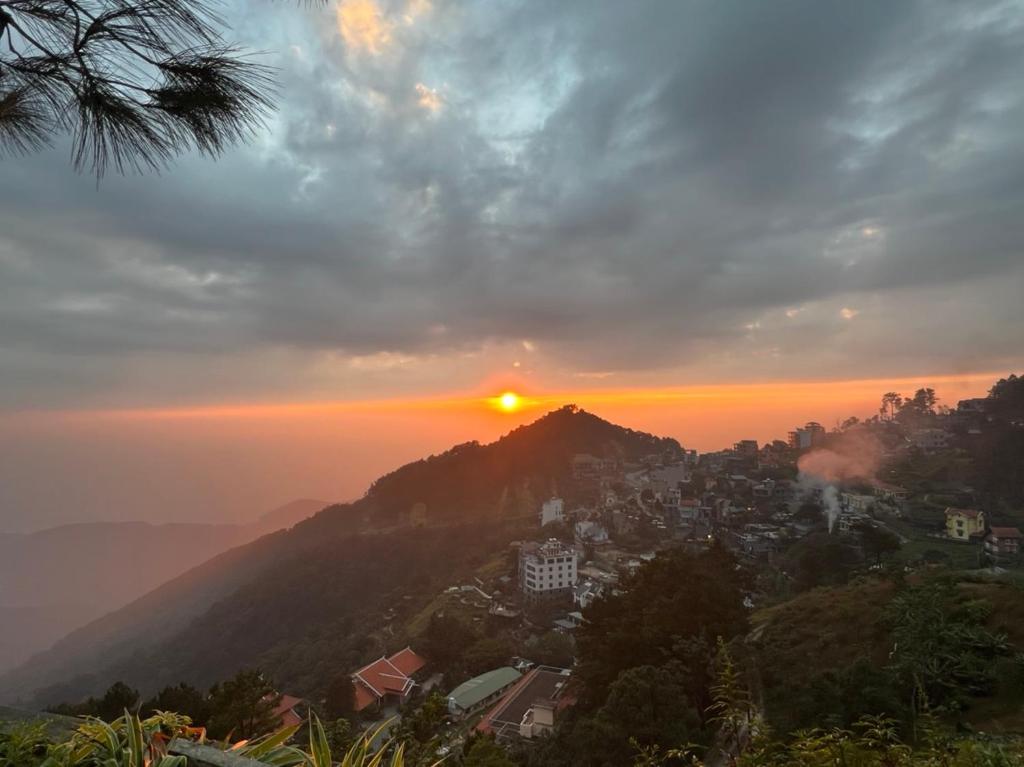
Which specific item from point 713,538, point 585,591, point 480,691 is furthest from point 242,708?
point 585,591

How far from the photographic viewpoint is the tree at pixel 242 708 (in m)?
6.26

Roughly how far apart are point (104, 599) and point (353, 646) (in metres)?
85.5

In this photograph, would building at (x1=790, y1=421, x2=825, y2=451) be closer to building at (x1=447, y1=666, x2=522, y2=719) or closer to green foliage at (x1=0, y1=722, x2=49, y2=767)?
building at (x1=447, y1=666, x2=522, y2=719)

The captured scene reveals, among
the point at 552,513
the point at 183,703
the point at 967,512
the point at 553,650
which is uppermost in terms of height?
the point at 183,703

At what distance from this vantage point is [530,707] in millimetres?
12766

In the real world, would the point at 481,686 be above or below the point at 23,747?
below

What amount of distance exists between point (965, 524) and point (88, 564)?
125 metres

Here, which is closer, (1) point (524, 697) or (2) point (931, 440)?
(1) point (524, 697)

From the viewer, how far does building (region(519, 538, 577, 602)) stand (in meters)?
25.0

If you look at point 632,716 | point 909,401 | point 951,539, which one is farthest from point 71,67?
point 909,401

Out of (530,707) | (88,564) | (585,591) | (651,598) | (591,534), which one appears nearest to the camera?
(651,598)

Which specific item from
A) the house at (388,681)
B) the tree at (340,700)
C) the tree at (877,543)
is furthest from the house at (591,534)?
the tree at (340,700)

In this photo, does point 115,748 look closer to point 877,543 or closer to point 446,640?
point 877,543

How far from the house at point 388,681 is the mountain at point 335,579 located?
4.33 metres
